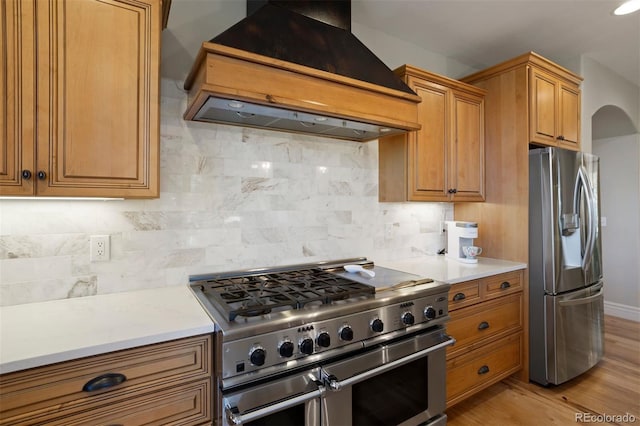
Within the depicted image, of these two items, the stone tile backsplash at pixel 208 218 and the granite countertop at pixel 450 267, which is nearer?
the stone tile backsplash at pixel 208 218

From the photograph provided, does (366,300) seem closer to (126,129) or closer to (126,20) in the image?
(126,129)

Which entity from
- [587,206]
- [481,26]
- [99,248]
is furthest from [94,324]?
[587,206]

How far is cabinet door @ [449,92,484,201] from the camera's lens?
103 inches

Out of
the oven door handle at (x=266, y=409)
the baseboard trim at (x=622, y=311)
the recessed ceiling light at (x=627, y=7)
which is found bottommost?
the baseboard trim at (x=622, y=311)

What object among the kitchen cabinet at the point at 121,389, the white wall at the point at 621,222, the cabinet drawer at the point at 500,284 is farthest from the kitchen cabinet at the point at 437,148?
the white wall at the point at 621,222

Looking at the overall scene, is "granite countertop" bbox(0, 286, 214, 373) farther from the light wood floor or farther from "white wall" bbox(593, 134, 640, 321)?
"white wall" bbox(593, 134, 640, 321)

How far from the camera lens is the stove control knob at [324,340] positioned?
1.42 m

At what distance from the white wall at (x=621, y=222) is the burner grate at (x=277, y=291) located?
420 cm

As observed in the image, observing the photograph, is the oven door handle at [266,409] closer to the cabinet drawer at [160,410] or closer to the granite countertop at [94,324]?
the cabinet drawer at [160,410]

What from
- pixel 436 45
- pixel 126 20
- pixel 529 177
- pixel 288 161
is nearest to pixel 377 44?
pixel 436 45

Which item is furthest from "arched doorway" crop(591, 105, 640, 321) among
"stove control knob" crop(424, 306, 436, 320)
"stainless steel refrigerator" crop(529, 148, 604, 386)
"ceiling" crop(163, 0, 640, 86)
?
"stove control knob" crop(424, 306, 436, 320)

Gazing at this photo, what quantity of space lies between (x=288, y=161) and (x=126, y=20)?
3.56ft

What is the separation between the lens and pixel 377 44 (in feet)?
8.68

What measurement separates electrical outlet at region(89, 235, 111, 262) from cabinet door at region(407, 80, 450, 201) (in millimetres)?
1835
